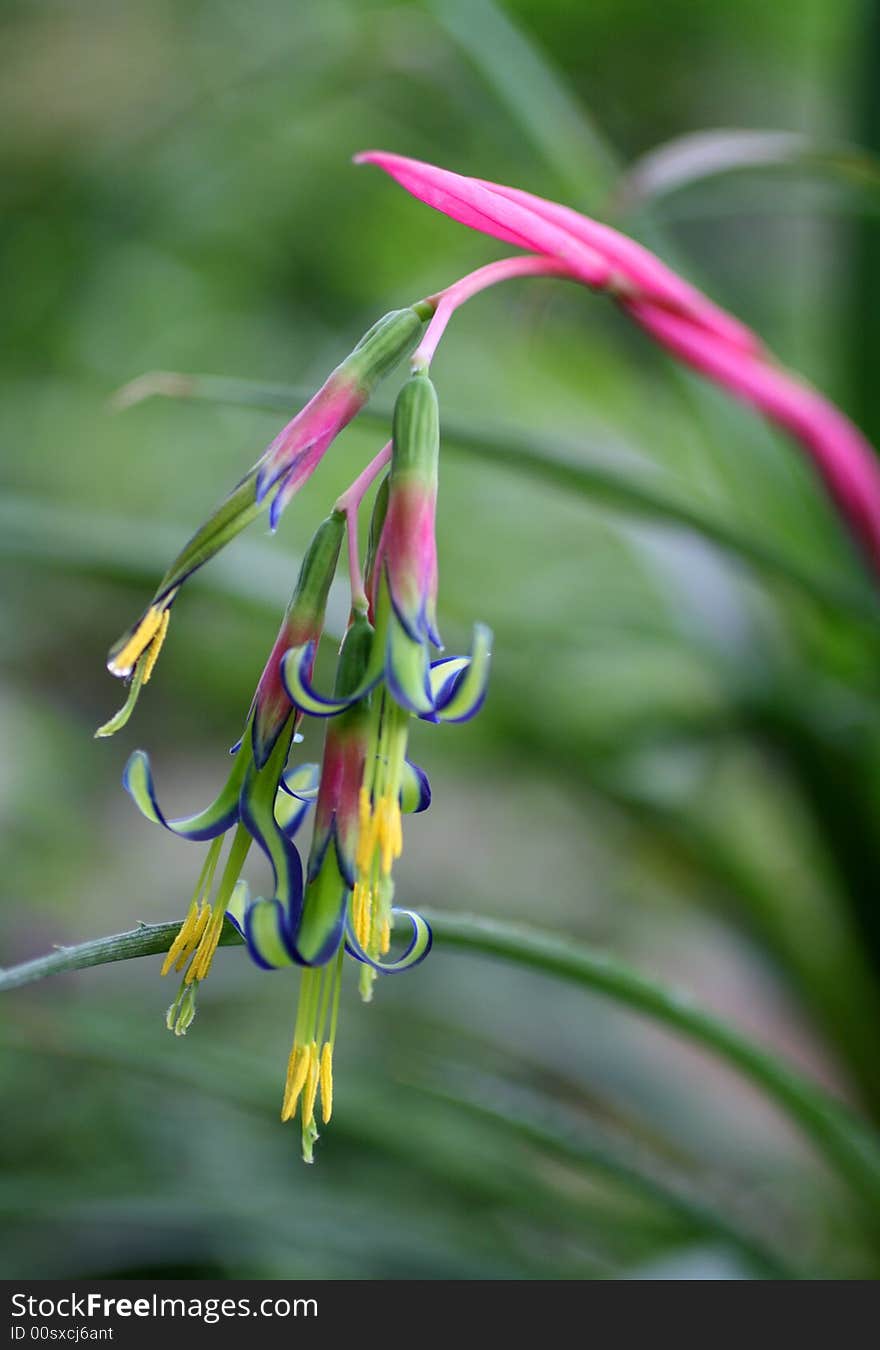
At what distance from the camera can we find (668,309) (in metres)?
0.52

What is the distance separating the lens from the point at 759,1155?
100 centimetres

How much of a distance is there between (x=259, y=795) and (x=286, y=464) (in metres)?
0.09

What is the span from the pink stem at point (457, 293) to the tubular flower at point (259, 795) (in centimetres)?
5

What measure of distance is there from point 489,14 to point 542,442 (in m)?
0.38

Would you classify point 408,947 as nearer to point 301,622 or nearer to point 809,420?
point 301,622

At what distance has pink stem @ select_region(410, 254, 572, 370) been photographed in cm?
32

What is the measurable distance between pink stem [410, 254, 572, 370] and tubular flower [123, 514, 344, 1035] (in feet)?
0.17

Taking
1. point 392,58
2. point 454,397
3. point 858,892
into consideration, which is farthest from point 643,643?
point 454,397

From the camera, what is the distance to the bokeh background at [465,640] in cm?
72

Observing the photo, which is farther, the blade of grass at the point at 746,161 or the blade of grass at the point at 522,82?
the blade of grass at the point at 522,82

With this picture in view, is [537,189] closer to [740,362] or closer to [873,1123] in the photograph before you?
[740,362]

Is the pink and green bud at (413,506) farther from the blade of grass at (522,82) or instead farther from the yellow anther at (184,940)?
the blade of grass at (522,82)

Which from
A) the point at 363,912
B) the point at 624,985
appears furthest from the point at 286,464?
the point at 624,985

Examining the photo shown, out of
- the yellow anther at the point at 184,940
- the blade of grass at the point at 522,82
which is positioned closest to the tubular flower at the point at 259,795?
the yellow anther at the point at 184,940
